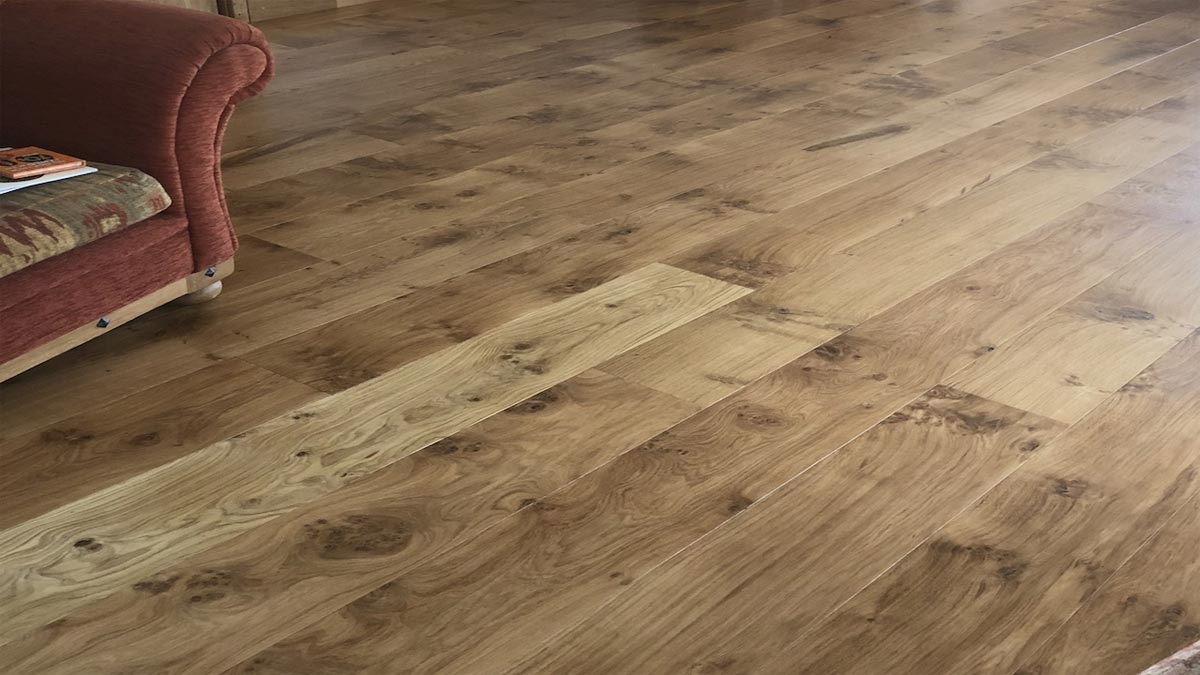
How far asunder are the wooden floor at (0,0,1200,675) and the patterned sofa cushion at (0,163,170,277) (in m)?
0.28

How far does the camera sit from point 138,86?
248 centimetres

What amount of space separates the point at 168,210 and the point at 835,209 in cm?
160

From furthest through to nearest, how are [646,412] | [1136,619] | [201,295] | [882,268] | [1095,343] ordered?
[882,268] < [201,295] < [1095,343] < [646,412] < [1136,619]

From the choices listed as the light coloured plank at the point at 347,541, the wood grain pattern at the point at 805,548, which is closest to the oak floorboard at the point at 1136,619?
the wood grain pattern at the point at 805,548

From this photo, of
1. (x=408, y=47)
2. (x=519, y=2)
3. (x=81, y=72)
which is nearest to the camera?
(x=81, y=72)

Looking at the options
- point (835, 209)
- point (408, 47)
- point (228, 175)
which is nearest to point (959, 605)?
point (835, 209)

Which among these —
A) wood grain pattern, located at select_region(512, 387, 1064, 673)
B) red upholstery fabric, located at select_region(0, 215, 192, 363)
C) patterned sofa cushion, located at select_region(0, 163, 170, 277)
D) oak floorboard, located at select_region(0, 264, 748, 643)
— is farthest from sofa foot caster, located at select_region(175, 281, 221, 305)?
wood grain pattern, located at select_region(512, 387, 1064, 673)

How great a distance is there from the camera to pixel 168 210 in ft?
8.46

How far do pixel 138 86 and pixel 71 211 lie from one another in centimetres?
30

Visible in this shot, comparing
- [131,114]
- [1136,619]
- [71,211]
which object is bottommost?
[1136,619]

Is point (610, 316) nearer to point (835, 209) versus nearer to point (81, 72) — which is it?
point (835, 209)

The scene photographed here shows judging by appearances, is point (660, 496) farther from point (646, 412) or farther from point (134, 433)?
point (134, 433)

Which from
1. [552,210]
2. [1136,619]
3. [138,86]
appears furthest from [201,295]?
[1136,619]

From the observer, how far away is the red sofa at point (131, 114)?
7.99 ft
